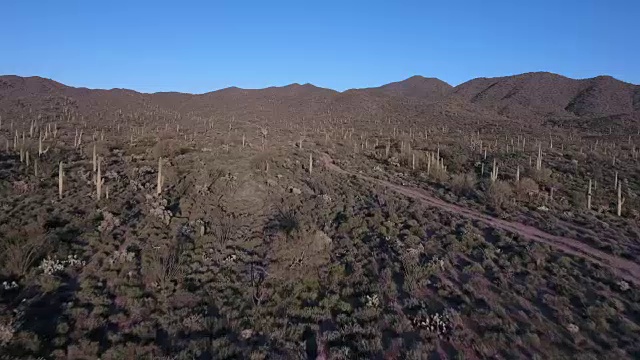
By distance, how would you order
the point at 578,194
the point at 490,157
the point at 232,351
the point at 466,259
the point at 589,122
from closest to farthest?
the point at 232,351 → the point at 466,259 → the point at 578,194 → the point at 490,157 → the point at 589,122

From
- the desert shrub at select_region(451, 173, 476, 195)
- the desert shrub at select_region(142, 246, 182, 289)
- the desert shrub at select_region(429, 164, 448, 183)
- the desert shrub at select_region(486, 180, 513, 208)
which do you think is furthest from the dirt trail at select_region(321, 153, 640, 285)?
the desert shrub at select_region(142, 246, 182, 289)

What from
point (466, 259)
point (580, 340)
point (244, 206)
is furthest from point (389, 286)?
point (244, 206)

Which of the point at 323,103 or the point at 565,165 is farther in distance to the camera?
the point at 323,103

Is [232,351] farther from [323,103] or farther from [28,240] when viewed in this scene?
[323,103]

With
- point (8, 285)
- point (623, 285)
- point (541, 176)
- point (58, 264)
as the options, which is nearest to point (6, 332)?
point (8, 285)

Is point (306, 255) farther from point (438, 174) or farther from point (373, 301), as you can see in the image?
point (438, 174)
